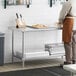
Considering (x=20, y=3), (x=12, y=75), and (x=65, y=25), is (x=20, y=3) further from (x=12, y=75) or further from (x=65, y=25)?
(x=12, y=75)

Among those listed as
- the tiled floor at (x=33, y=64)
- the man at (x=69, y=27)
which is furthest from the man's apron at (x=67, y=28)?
the tiled floor at (x=33, y=64)

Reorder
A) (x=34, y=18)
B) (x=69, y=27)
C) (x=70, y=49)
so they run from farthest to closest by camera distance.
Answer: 1. (x=34, y=18)
2. (x=70, y=49)
3. (x=69, y=27)

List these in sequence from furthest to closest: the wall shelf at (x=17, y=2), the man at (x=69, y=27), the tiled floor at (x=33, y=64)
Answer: the wall shelf at (x=17, y=2)
the tiled floor at (x=33, y=64)
the man at (x=69, y=27)

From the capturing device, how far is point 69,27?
5301 mm

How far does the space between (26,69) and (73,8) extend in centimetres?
145

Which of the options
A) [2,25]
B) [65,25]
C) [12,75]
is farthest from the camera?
[2,25]

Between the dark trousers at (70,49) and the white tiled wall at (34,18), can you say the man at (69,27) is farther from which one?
the white tiled wall at (34,18)

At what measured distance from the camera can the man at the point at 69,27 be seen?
522 centimetres

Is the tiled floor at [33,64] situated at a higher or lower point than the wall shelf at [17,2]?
lower

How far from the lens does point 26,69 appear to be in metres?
5.46

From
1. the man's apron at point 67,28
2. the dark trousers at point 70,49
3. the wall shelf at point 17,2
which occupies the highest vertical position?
the wall shelf at point 17,2

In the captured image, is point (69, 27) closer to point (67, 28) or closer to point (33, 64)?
point (67, 28)

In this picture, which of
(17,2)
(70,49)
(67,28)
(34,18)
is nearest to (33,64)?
(70,49)

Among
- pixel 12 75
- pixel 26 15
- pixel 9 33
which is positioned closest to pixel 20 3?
pixel 26 15
